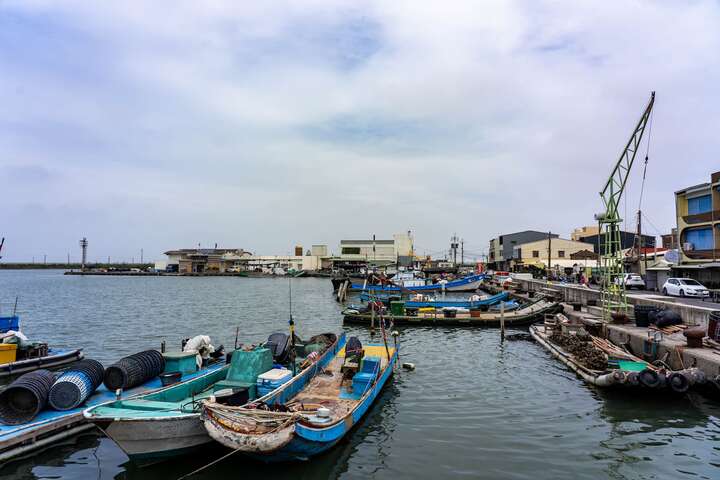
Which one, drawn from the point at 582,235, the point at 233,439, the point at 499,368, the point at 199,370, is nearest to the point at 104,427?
the point at 233,439

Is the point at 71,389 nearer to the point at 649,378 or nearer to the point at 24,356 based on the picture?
the point at 24,356

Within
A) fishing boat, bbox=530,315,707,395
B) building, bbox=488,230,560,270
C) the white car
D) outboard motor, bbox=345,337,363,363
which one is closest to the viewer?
fishing boat, bbox=530,315,707,395

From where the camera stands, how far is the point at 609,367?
56.7 ft

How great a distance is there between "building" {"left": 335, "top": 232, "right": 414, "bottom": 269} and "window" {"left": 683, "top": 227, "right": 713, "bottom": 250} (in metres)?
98.5

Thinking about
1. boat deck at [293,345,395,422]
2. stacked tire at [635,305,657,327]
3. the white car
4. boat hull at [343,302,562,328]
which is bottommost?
boat hull at [343,302,562,328]

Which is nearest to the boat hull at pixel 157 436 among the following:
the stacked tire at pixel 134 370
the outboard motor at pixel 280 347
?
the stacked tire at pixel 134 370

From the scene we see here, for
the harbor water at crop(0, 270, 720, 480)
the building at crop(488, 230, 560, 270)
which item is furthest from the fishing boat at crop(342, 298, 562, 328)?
the building at crop(488, 230, 560, 270)

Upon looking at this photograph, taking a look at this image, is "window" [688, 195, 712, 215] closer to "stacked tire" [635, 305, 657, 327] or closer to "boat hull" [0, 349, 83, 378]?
"stacked tire" [635, 305, 657, 327]

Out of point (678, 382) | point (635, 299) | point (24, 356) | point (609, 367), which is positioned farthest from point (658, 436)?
point (24, 356)

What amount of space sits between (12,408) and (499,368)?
19228 mm

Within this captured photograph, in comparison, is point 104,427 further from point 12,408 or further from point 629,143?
point 629,143

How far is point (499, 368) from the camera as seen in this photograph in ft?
70.9

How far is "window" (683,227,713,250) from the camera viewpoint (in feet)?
130

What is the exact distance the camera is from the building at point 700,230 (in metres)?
38.5
